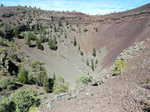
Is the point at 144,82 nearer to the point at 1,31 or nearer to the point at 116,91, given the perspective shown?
the point at 116,91

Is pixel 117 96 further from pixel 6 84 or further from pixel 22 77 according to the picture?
pixel 22 77

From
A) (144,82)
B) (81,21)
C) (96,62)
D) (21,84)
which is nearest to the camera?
(144,82)

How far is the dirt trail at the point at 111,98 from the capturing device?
41.8 feet

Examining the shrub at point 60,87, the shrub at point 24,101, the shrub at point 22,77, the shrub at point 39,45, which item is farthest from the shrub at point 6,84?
the shrub at point 39,45

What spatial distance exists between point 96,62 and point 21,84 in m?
21.5

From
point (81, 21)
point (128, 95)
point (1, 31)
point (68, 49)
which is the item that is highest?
point (81, 21)

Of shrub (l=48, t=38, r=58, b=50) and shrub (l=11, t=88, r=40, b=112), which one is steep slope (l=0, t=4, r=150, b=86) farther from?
shrub (l=11, t=88, r=40, b=112)

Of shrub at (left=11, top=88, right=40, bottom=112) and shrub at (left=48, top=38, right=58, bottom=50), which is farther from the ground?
shrub at (left=48, top=38, right=58, bottom=50)

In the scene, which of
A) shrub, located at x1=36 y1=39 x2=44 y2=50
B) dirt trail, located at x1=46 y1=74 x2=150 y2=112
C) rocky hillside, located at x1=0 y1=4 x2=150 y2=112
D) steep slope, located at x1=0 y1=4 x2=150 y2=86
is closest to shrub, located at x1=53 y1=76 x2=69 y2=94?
rocky hillside, located at x1=0 y1=4 x2=150 y2=112

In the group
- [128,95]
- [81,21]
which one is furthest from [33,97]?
[81,21]

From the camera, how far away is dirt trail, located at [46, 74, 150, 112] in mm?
12739

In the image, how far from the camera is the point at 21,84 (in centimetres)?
3294

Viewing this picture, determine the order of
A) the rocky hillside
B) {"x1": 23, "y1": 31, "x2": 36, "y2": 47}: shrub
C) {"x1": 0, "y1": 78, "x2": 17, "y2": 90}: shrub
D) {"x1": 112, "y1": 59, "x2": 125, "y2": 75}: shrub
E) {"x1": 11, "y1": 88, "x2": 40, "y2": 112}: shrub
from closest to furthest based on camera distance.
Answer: the rocky hillside → {"x1": 11, "y1": 88, "x2": 40, "y2": 112}: shrub → {"x1": 112, "y1": 59, "x2": 125, "y2": 75}: shrub → {"x1": 0, "y1": 78, "x2": 17, "y2": 90}: shrub → {"x1": 23, "y1": 31, "x2": 36, "y2": 47}: shrub

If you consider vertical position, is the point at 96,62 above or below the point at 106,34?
below
